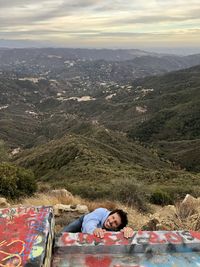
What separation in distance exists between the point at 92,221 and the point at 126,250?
0.81m

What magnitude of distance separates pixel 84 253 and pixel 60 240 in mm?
437

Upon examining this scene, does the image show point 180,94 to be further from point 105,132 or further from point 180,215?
point 180,215

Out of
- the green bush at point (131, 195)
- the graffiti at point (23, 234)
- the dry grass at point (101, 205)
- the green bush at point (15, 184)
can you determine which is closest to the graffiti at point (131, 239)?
the graffiti at point (23, 234)

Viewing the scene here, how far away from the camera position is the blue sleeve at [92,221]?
570 centimetres

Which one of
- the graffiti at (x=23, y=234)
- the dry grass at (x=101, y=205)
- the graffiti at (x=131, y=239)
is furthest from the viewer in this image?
the dry grass at (x=101, y=205)

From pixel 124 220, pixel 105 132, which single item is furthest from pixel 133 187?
pixel 105 132

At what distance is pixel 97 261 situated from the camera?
201 inches

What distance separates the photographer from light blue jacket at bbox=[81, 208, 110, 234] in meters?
5.72

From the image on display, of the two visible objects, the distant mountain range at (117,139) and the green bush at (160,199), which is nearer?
the green bush at (160,199)

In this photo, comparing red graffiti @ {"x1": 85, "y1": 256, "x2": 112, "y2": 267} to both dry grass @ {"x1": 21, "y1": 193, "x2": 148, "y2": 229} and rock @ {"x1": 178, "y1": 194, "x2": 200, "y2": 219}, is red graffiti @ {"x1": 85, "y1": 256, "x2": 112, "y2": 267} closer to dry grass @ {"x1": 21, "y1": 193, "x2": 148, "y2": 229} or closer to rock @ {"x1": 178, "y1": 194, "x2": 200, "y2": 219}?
dry grass @ {"x1": 21, "y1": 193, "x2": 148, "y2": 229}

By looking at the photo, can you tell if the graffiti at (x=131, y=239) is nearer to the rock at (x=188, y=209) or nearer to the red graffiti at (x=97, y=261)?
the red graffiti at (x=97, y=261)

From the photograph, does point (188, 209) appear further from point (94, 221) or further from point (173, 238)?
point (94, 221)

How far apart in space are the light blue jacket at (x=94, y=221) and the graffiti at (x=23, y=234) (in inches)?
27.7

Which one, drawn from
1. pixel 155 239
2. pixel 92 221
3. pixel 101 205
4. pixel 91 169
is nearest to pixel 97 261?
pixel 92 221
